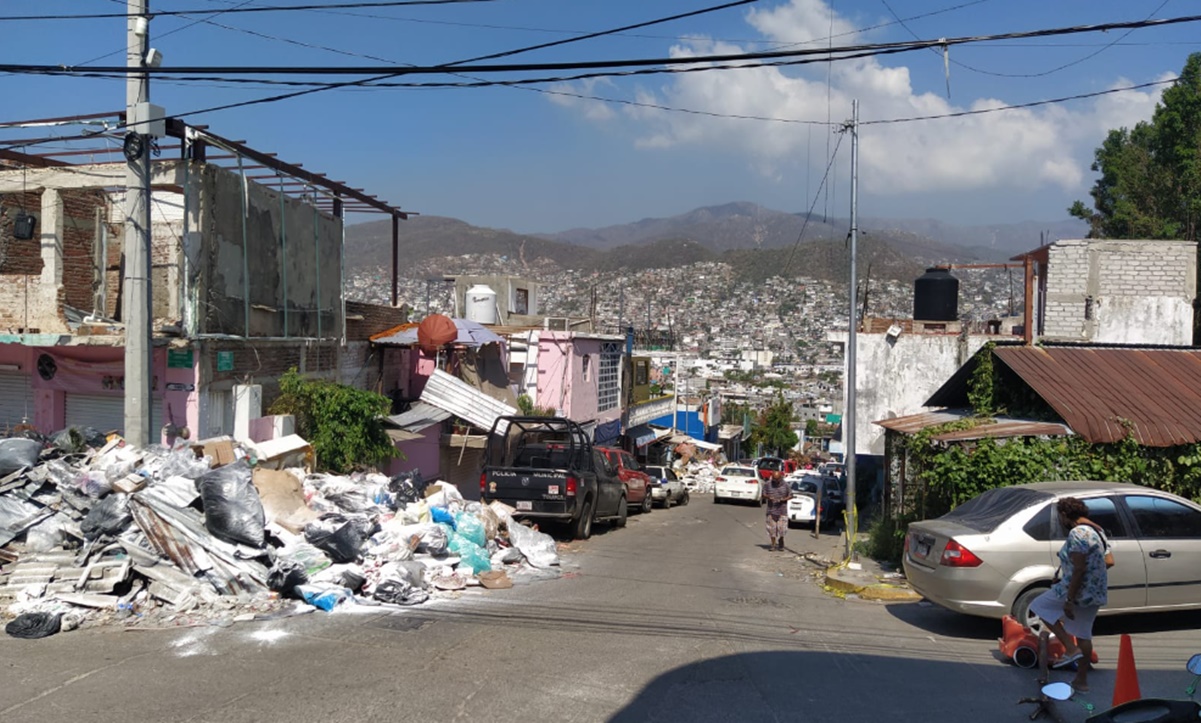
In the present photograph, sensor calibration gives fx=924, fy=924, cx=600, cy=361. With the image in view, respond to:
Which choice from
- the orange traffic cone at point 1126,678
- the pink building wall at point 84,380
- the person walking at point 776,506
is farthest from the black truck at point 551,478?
the orange traffic cone at point 1126,678

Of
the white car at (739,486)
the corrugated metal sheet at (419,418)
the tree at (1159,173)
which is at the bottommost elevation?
the white car at (739,486)

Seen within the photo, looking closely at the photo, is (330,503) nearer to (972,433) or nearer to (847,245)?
(972,433)

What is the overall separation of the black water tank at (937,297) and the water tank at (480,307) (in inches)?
554

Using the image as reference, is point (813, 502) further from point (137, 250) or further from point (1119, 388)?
point (137, 250)

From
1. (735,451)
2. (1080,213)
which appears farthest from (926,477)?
(735,451)

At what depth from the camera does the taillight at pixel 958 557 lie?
8891 millimetres

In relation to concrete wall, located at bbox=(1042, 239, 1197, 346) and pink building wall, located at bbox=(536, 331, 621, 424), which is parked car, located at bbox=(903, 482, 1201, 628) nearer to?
concrete wall, located at bbox=(1042, 239, 1197, 346)

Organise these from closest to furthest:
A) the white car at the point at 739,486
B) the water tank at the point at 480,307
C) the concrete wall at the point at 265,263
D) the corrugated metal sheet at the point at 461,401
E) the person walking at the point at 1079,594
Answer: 1. the person walking at the point at 1079,594
2. the concrete wall at the point at 265,263
3. the corrugated metal sheet at the point at 461,401
4. the water tank at the point at 480,307
5. the white car at the point at 739,486

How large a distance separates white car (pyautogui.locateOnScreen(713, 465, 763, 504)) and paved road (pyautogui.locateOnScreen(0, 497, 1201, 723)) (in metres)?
22.5

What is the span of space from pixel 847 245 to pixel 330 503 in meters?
10.3

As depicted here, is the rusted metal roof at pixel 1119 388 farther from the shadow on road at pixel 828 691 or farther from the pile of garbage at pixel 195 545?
the pile of garbage at pixel 195 545

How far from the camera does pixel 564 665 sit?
25.2 feet

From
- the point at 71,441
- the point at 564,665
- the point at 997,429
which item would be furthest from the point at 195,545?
the point at 997,429

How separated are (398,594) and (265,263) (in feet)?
32.1
